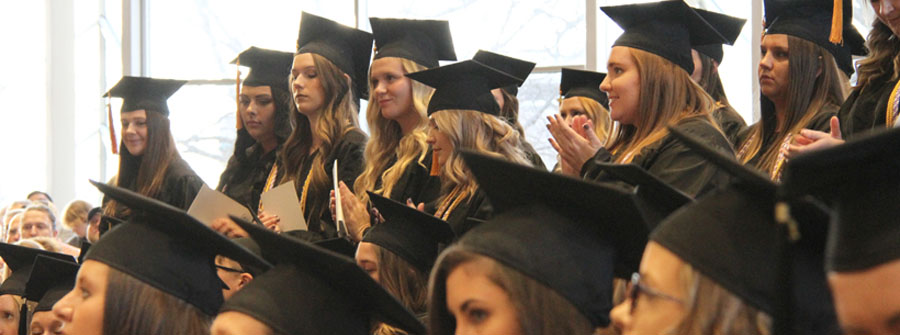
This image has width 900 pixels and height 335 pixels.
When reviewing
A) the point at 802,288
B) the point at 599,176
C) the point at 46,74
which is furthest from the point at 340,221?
the point at 46,74

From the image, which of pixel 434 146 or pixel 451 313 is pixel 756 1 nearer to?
pixel 434 146

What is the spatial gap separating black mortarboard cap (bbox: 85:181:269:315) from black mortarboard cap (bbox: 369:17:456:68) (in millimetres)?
2626

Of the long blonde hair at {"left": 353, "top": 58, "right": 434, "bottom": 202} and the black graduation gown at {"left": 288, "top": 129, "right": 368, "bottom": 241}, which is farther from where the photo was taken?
the black graduation gown at {"left": 288, "top": 129, "right": 368, "bottom": 241}

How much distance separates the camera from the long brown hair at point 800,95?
3.98 metres

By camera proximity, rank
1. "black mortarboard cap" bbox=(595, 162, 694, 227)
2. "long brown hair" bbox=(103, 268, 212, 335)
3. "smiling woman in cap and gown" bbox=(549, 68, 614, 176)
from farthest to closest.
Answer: "smiling woman in cap and gown" bbox=(549, 68, 614, 176), "long brown hair" bbox=(103, 268, 212, 335), "black mortarboard cap" bbox=(595, 162, 694, 227)

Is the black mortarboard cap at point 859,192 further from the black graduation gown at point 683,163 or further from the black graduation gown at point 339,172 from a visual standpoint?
the black graduation gown at point 339,172

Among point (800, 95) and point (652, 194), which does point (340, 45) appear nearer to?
point (800, 95)

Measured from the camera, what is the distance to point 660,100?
3928mm

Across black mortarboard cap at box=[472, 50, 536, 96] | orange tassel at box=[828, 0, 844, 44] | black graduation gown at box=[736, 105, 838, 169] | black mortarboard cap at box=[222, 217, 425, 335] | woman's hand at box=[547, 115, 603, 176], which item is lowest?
black mortarboard cap at box=[222, 217, 425, 335]

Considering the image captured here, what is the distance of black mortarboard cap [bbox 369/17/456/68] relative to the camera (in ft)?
18.1

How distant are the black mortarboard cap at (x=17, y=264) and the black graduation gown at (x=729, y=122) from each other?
9.89 ft

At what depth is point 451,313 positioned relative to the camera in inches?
90.9

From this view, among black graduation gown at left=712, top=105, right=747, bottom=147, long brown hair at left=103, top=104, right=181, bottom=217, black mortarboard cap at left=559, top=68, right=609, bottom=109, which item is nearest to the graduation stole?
black graduation gown at left=712, top=105, right=747, bottom=147

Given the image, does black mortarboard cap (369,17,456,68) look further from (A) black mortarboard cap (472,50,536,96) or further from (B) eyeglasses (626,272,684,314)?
(B) eyeglasses (626,272,684,314)
